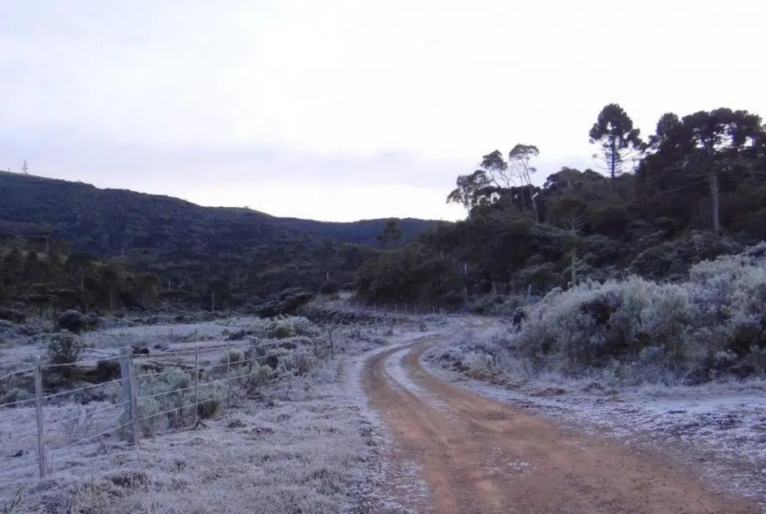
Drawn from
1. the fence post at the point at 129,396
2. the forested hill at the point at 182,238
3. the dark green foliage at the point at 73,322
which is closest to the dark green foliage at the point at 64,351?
the fence post at the point at 129,396

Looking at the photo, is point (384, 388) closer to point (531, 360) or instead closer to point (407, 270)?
point (531, 360)

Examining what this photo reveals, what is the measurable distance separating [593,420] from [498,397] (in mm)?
3599

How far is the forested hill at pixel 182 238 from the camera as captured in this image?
287 feet

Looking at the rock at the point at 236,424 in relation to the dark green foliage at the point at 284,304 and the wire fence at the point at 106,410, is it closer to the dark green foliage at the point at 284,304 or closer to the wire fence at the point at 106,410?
the wire fence at the point at 106,410

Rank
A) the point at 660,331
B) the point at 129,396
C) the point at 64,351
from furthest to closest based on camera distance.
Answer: the point at 64,351 → the point at 660,331 → the point at 129,396

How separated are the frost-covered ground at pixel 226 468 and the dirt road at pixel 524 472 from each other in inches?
18.4

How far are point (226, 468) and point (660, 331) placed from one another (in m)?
10.6

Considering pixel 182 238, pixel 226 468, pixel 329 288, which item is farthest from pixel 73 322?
pixel 182 238

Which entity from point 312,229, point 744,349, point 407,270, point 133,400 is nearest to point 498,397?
point 744,349

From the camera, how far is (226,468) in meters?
8.26

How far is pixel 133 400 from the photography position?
9.76 metres

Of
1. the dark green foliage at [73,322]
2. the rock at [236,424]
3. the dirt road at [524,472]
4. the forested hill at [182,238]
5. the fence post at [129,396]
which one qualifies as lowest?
the dark green foliage at [73,322]

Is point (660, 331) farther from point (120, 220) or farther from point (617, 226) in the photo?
point (120, 220)

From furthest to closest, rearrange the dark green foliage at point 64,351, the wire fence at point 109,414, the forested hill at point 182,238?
the forested hill at point 182,238, the dark green foliage at point 64,351, the wire fence at point 109,414
